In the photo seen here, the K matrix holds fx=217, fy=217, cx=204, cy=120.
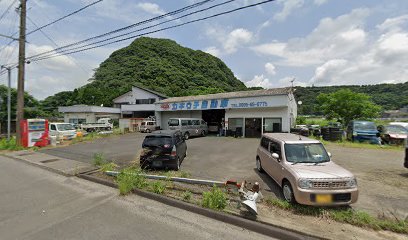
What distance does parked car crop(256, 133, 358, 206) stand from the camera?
15.6ft

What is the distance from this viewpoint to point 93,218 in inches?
192

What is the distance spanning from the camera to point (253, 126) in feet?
66.3

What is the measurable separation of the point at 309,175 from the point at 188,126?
15.0 m

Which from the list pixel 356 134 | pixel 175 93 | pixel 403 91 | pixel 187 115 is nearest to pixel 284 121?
pixel 356 134

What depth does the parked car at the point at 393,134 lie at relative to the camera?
14864 millimetres

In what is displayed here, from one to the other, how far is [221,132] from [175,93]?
35.9 m

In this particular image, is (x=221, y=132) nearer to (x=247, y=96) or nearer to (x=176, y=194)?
(x=247, y=96)

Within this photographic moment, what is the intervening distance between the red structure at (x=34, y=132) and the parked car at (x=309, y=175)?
58.1 ft

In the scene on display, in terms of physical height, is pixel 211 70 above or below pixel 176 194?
above

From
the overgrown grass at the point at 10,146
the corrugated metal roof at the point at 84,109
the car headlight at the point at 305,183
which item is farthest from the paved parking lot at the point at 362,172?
the corrugated metal roof at the point at 84,109

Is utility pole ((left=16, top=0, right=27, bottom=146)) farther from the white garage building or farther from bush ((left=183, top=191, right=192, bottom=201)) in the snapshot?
bush ((left=183, top=191, right=192, bottom=201))

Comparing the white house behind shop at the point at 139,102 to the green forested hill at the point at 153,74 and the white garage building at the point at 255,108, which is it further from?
the white garage building at the point at 255,108

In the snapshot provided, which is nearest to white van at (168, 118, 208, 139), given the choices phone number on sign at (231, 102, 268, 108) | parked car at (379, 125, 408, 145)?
phone number on sign at (231, 102, 268, 108)

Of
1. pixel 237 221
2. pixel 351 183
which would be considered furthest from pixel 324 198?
pixel 237 221
